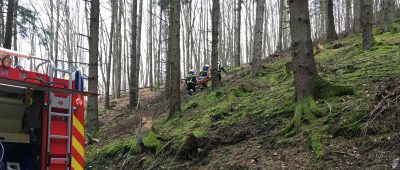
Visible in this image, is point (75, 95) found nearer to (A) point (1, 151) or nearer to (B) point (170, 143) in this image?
(A) point (1, 151)

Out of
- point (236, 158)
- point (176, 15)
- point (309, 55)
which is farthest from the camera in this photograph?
point (176, 15)

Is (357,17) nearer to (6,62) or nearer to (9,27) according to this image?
(9,27)

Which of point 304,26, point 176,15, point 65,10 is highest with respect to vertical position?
point 65,10

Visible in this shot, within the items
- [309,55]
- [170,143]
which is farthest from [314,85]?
[170,143]

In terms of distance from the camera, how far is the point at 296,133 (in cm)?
717

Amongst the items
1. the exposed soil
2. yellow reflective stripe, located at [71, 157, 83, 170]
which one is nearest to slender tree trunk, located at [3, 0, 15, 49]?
the exposed soil

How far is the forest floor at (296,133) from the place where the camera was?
6062 mm

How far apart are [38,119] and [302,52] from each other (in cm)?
486

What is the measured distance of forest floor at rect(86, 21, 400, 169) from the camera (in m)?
6.06

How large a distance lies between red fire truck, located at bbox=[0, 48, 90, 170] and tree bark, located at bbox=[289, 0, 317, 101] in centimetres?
418

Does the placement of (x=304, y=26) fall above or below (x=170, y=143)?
above

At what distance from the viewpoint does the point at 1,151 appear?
194 inches

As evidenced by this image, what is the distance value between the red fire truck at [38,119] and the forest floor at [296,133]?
9.09 feet

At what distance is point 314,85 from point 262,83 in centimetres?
620
